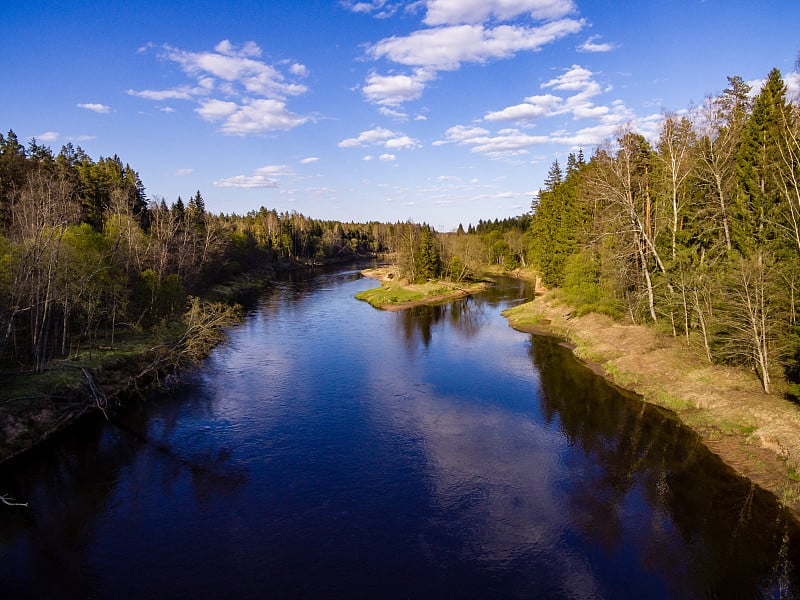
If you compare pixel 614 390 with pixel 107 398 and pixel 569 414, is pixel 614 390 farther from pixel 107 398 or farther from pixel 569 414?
pixel 107 398

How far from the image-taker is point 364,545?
726 inches

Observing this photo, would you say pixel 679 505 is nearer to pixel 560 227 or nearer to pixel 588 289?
pixel 588 289

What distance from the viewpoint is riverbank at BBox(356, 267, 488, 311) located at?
3041 inches

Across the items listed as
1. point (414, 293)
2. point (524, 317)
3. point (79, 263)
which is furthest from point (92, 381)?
point (414, 293)

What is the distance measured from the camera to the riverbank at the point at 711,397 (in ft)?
74.1

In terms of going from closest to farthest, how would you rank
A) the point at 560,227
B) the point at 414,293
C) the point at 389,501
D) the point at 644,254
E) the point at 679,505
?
1. the point at 679,505
2. the point at 389,501
3. the point at 644,254
4. the point at 560,227
5. the point at 414,293

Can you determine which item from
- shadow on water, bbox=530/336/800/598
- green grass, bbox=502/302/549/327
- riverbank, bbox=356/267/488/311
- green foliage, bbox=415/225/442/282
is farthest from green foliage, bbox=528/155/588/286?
shadow on water, bbox=530/336/800/598

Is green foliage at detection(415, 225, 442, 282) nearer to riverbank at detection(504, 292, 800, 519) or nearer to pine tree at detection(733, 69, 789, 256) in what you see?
riverbank at detection(504, 292, 800, 519)

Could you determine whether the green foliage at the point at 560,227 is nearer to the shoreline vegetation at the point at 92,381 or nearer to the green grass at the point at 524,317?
the green grass at the point at 524,317

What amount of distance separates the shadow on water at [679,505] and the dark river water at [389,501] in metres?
0.09

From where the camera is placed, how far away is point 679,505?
68.5 ft

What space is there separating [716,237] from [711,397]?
51.6ft

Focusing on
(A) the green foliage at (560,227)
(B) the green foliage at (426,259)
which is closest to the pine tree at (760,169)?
(A) the green foliage at (560,227)

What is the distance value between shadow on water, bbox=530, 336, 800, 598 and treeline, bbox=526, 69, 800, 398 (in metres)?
6.97
